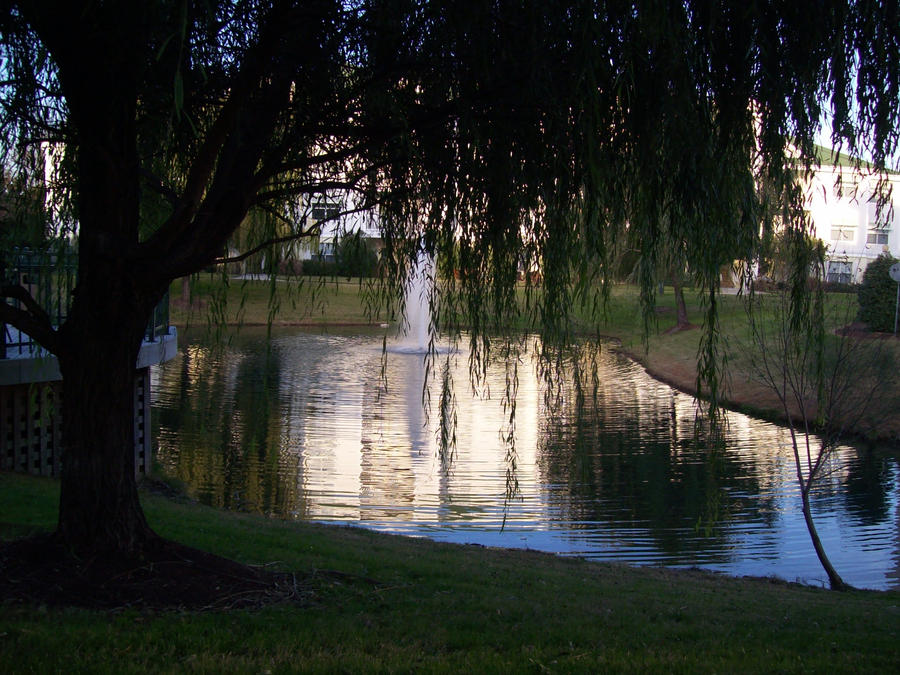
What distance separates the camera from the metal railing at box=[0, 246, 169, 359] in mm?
5938

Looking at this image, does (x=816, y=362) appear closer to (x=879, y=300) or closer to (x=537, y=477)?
(x=537, y=477)

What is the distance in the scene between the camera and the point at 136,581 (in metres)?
4.73

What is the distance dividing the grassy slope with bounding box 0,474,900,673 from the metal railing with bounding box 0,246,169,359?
1.70 m

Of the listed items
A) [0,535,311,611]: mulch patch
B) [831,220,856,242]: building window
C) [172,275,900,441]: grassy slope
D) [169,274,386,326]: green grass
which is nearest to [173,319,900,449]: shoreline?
[172,275,900,441]: grassy slope

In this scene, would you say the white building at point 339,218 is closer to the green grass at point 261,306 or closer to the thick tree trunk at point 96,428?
the green grass at point 261,306

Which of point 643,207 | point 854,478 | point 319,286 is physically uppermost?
point 643,207

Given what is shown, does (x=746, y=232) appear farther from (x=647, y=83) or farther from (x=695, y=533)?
(x=695, y=533)

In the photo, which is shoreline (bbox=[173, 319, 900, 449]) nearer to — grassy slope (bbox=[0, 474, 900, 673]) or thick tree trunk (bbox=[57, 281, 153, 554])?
grassy slope (bbox=[0, 474, 900, 673])

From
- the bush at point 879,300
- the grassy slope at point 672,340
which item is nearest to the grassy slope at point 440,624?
the grassy slope at point 672,340

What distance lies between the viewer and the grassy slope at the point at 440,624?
3732mm

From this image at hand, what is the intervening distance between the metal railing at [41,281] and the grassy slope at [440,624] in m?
1.70

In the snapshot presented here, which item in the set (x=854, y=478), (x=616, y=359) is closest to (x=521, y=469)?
(x=854, y=478)

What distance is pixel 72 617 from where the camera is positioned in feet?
13.6

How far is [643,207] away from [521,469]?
9.90m
